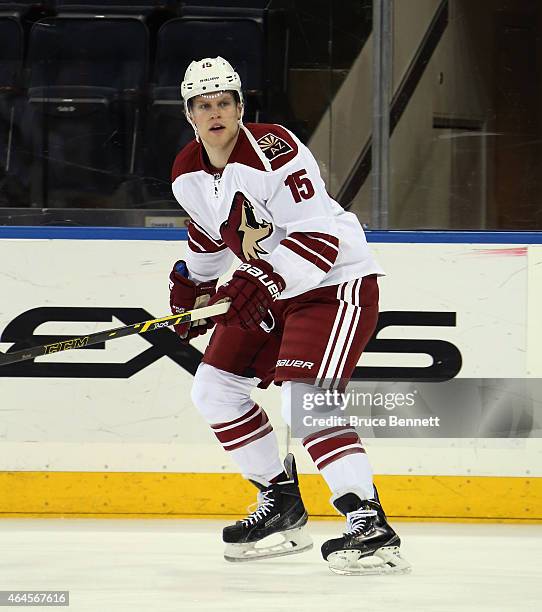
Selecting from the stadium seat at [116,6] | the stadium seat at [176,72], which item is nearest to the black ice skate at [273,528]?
the stadium seat at [176,72]

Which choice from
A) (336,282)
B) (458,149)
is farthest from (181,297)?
(458,149)

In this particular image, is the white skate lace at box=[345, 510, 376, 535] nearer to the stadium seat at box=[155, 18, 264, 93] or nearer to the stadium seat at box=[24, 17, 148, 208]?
the stadium seat at box=[24, 17, 148, 208]

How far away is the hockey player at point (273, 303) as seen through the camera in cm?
288

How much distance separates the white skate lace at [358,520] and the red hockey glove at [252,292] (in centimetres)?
47

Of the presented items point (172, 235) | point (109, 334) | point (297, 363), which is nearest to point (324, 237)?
point (297, 363)

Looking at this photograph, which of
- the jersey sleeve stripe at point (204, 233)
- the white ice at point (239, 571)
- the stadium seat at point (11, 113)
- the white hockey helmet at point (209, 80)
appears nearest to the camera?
the white ice at point (239, 571)

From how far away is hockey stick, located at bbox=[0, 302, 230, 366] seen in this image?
290 cm

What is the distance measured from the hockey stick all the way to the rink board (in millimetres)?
823

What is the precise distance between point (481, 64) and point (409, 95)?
9.7 inches

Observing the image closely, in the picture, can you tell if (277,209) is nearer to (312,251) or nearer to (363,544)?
(312,251)

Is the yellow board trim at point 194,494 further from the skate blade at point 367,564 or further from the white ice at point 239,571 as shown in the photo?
the skate blade at point 367,564

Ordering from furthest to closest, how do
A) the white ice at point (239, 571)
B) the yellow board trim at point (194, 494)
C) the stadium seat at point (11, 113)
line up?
the stadium seat at point (11, 113)
the yellow board trim at point (194, 494)
the white ice at point (239, 571)

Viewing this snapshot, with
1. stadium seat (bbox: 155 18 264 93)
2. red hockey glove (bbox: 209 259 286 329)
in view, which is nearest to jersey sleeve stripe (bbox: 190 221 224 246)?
red hockey glove (bbox: 209 259 286 329)

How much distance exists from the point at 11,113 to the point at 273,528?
5.50ft
